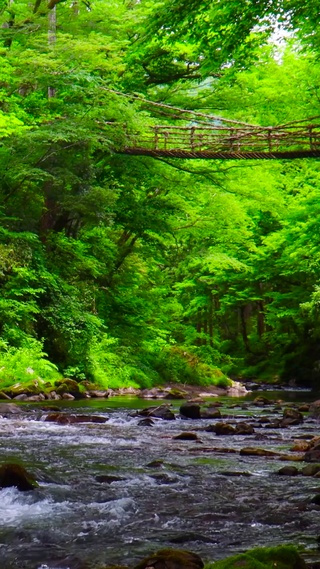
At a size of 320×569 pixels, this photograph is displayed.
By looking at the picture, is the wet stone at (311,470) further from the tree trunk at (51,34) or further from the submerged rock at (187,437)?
the tree trunk at (51,34)

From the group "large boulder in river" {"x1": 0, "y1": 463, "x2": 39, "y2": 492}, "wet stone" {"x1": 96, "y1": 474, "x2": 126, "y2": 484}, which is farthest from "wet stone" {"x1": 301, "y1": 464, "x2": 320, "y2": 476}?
"large boulder in river" {"x1": 0, "y1": 463, "x2": 39, "y2": 492}

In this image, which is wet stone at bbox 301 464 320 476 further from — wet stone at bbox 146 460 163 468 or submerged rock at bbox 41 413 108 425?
submerged rock at bbox 41 413 108 425

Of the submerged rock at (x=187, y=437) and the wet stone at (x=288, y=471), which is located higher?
the wet stone at (x=288, y=471)

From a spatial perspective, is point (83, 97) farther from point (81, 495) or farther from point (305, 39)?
point (81, 495)

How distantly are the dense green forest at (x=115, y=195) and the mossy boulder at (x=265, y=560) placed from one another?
32.5 ft

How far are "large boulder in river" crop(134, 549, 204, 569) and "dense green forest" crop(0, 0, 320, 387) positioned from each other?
32.3 ft

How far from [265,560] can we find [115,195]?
13.7 metres

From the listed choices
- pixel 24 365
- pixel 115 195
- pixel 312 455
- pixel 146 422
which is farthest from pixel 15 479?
pixel 115 195

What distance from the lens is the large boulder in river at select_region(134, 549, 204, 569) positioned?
314 cm

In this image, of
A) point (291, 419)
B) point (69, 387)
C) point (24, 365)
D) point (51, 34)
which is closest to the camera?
point (291, 419)

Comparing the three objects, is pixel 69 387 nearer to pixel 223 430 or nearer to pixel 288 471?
pixel 223 430

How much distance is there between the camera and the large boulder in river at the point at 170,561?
3.14 m

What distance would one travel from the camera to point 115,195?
16.2 meters

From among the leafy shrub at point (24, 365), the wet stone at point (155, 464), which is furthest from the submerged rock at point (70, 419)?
the leafy shrub at point (24, 365)
